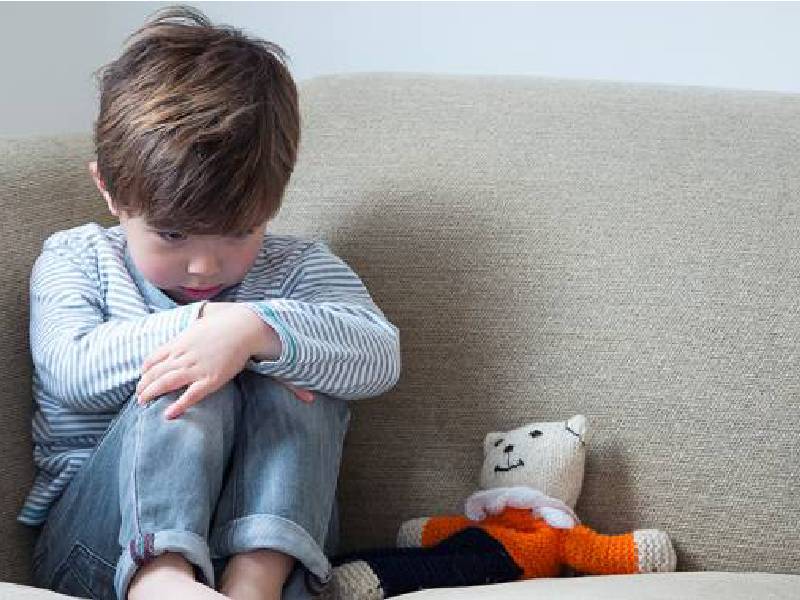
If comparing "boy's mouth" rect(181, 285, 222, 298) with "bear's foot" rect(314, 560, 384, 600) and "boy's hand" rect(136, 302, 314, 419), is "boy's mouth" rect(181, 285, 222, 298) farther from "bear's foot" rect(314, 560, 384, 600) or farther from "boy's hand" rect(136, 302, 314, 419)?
"bear's foot" rect(314, 560, 384, 600)

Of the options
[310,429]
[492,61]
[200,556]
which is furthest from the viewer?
[492,61]

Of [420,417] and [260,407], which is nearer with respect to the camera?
[260,407]

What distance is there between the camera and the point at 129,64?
132cm

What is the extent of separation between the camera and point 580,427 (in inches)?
54.5

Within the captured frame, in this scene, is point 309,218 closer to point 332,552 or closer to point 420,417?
point 420,417

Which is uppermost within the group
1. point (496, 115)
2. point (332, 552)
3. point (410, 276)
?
point (496, 115)

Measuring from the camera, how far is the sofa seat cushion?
112 cm

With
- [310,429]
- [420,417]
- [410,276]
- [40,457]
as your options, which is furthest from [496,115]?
[40,457]

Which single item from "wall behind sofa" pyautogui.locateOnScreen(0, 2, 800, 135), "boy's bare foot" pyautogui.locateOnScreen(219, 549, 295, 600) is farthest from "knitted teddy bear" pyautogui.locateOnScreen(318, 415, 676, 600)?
"wall behind sofa" pyautogui.locateOnScreen(0, 2, 800, 135)

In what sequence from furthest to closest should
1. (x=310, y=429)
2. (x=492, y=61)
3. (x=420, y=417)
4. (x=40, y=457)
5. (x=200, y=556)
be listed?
(x=492, y=61)
(x=420, y=417)
(x=40, y=457)
(x=310, y=429)
(x=200, y=556)

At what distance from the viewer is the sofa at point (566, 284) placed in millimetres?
1388

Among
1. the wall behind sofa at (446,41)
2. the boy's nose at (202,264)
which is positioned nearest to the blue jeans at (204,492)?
the boy's nose at (202,264)

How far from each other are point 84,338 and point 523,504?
46 cm

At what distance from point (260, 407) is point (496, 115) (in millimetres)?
493
